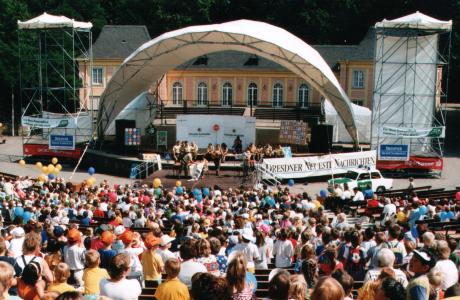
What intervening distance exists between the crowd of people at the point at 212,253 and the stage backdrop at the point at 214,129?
1441 centimetres

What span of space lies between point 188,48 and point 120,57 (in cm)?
2100

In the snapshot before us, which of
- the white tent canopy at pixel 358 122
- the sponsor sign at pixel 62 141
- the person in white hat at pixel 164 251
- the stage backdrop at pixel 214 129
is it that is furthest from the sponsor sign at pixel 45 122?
the person in white hat at pixel 164 251

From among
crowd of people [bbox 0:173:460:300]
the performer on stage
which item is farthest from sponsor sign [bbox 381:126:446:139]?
crowd of people [bbox 0:173:460:300]

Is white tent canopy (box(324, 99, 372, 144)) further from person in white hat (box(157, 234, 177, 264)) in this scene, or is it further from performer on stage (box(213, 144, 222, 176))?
person in white hat (box(157, 234, 177, 264))

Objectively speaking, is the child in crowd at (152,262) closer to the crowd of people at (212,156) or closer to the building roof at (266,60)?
the crowd of people at (212,156)

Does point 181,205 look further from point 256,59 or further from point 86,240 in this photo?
point 256,59

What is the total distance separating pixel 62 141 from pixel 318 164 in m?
14.1

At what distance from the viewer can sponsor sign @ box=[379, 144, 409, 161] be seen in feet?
97.1

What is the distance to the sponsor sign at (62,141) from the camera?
3291 cm

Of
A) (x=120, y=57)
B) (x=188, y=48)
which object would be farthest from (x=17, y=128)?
(x=188, y=48)

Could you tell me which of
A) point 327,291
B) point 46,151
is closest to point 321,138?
point 46,151

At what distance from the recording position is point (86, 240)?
10453 millimetres

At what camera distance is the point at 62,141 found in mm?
33031

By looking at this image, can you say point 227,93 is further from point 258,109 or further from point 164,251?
point 164,251
